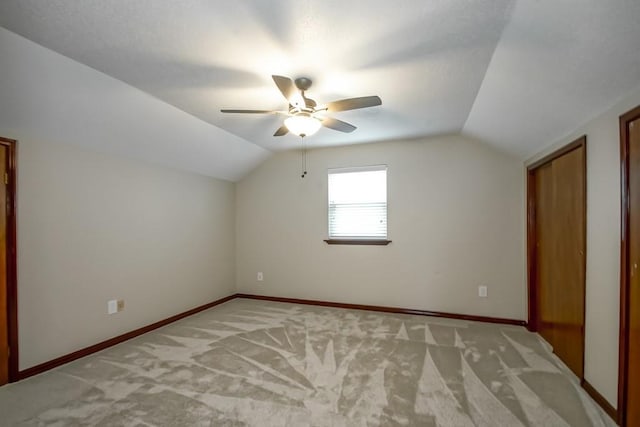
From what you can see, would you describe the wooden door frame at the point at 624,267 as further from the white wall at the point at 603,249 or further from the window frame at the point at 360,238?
the window frame at the point at 360,238

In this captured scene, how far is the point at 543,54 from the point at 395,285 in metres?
2.93

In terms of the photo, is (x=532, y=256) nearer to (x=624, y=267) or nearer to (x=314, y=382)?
(x=624, y=267)

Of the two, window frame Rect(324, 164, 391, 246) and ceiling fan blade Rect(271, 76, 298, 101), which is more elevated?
ceiling fan blade Rect(271, 76, 298, 101)

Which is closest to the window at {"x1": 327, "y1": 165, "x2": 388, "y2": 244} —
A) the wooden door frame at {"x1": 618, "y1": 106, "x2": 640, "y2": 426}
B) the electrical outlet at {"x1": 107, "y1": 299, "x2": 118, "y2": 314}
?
the wooden door frame at {"x1": 618, "y1": 106, "x2": 640, "y2": 426}

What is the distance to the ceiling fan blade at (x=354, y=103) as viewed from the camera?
199cm

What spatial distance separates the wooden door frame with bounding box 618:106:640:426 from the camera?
1717 mm

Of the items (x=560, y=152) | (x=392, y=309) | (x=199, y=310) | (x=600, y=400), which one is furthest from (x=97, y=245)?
(x=560, y=152)

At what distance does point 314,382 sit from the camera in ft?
7.39

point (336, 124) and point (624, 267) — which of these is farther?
point (336, 124)

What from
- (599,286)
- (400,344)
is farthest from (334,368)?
(599,286)

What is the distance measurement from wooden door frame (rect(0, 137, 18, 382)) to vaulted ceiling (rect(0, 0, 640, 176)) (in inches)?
42.2

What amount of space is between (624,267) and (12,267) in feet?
14.0


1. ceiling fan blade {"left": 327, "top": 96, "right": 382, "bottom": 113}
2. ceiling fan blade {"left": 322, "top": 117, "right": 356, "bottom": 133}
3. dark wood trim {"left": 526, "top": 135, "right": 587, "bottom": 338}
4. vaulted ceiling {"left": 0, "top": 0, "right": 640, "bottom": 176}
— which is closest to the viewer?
vaulted ceiling {"left": 0, "top": 0, "right": 640, "bottom": 176}

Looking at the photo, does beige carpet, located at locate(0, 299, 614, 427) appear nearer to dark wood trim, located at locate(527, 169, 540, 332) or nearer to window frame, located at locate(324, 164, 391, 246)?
dark wood trim, located at locate(527, 169, 540, 332)
